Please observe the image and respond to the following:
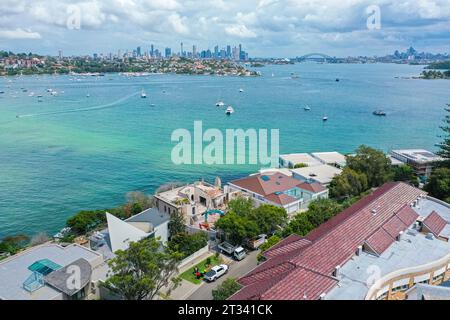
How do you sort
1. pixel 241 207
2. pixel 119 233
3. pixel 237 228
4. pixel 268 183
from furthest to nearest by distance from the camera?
pixel 268 183
pixel 241 207
pixel 237 228
pixel 119 233

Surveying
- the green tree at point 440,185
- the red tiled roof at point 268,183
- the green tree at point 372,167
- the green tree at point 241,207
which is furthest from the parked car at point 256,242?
the green tree at point 440,185

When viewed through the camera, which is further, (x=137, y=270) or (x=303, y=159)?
(x=303, y=159)

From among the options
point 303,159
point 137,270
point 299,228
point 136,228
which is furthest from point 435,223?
point 303,159

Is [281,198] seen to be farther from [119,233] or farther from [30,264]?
[30,264]

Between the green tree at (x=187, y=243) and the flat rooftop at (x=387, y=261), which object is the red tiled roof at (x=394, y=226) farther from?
the green tree at (x=187, y=243)

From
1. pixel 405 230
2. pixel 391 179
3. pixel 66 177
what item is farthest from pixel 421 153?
pixel 66 177
